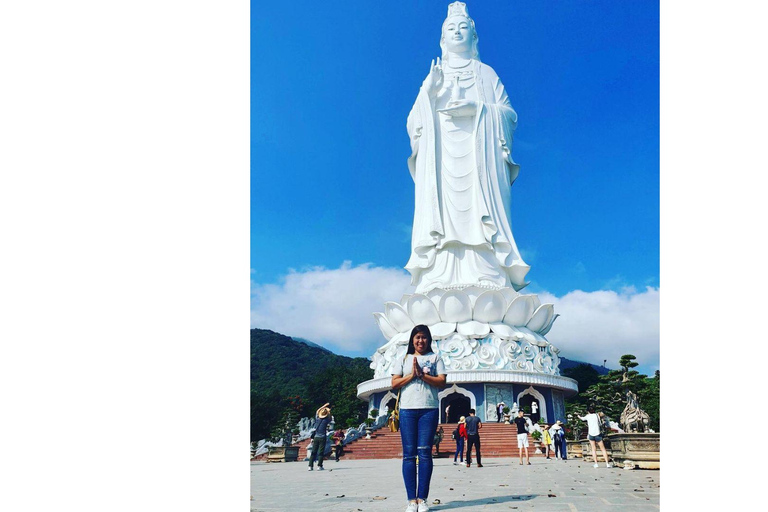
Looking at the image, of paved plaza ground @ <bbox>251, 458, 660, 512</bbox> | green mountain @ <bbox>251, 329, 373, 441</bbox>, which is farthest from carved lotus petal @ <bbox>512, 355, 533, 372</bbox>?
paved plaza ground @ <bbox>251, 458, 660, 512</bbox>

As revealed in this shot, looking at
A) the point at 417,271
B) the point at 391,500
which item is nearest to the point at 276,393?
the point at 417,271

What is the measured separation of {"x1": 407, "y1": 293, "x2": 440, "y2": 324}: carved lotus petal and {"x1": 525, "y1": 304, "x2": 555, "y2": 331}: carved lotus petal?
2.31 metres

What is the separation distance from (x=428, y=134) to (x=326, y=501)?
1261 centimetres

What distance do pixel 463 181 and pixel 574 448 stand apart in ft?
24.3

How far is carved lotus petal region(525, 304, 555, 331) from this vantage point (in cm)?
1519

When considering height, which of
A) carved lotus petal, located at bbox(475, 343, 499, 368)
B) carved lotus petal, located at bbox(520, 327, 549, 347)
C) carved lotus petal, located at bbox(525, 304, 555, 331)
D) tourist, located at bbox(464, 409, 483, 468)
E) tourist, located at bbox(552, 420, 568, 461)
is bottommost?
tourist, located at bbox(552, 420, 568, 461)

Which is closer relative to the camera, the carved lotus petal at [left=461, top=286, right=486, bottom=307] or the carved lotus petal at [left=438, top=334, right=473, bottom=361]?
the carved lotus petal at [left=438, top=334, right=473, bottom=361]

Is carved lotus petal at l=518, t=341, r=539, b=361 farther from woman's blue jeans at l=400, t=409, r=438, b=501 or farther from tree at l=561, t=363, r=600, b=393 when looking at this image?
tree at l=561, t=363, r=600, b=393

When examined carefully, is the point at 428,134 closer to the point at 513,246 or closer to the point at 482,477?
the point at 513,246

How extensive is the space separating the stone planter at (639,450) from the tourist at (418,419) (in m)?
3.41

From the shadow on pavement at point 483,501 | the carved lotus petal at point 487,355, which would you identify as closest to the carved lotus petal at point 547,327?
the carved lotus petal at point 487,355

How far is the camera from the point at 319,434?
7.68m

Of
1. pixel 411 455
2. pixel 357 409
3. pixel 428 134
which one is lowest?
pixel 357 409

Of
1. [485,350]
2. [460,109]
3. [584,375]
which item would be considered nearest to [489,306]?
[485,350]
